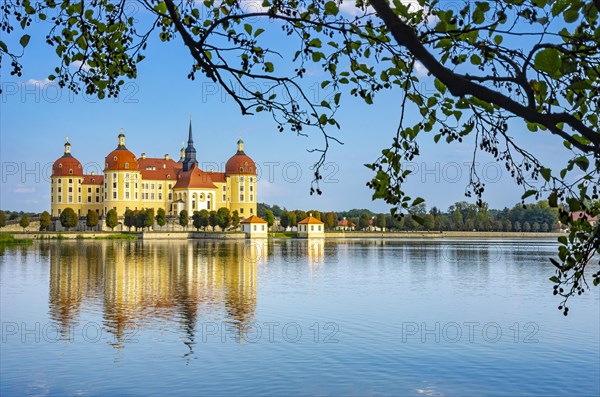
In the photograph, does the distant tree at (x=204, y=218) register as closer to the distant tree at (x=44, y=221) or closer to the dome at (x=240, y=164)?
the dome at (x=240, y=164)

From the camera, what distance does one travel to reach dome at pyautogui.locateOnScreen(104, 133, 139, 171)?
86812 millimetres

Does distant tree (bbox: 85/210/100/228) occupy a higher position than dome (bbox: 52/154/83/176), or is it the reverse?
dome (bbox: 52/154/83/176)

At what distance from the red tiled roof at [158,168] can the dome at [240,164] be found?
270 inches

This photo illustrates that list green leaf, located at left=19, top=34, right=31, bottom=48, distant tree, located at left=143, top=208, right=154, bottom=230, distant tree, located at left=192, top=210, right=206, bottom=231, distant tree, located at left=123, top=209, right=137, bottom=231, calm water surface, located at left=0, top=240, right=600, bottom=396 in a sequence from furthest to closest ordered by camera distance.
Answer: distant tree, located at left=123, top=209, right=137, bottom=231
distant tree, located at left=192, top=210, right=206, bottom=231
distant tree, located at left=143, top=208, right=154, bottom=230
calm water surface, located at left=0, top=240, right=600, bottom=396
green leaf, located at left=19, top=34, right=31, bottom=48

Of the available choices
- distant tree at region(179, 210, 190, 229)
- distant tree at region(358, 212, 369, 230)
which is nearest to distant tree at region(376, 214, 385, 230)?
distant tree at region(358, 212, 369, 230)

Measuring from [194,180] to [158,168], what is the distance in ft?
24.7

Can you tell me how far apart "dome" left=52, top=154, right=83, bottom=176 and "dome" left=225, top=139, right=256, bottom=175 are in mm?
18838

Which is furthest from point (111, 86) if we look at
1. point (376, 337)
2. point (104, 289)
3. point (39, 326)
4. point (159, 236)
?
point (159, 236)

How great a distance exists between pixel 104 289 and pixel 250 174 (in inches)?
2906

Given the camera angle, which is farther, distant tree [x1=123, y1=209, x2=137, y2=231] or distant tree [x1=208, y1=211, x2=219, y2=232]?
distant tree [x1=123, y1=209, x2=137, y2=231]

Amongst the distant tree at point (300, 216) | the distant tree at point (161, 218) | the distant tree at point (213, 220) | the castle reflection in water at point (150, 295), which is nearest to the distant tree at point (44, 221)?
the distant tree at point (161, 218)

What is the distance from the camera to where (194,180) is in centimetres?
8825

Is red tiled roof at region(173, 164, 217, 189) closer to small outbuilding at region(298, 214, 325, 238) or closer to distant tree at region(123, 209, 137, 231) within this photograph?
distant tree at region(123, 209, 137, 231)

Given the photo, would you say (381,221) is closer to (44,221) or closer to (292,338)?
(44,221)
